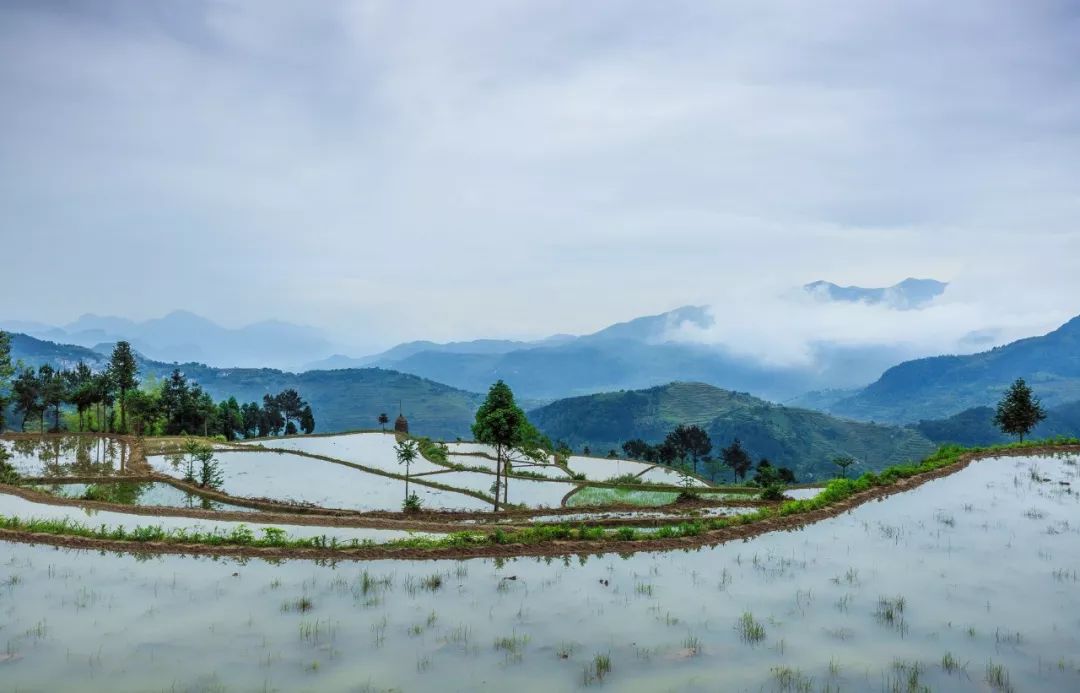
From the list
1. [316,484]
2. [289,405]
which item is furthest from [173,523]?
[289,405]

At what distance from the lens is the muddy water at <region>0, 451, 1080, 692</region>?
9312mm

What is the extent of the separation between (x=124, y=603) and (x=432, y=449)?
32.1 m

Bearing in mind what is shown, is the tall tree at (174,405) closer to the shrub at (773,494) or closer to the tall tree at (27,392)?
the tall tree at (27,392)

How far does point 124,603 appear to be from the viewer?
12523mm

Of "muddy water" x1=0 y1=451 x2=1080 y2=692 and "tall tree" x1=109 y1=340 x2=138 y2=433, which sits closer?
"muddy water" x1=0 y1=451 x2=1080 y2=692

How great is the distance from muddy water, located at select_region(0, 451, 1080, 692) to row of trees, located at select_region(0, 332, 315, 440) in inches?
1836

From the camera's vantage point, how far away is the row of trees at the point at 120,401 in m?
58.7

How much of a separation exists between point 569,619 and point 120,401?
6974 centimetres

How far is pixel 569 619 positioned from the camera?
460 inches

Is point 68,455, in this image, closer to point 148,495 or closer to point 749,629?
point 148,495

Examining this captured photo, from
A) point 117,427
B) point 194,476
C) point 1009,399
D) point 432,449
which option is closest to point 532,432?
point 432,449

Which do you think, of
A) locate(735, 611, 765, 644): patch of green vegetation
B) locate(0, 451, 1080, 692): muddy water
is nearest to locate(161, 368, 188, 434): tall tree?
locate(0, 451, 1080, 692): muddy water

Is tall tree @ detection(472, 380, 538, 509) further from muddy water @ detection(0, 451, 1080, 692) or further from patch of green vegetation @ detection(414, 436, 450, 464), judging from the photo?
muddy water @ detection(0, 451, 1080, 692)

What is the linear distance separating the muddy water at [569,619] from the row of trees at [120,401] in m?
46.6
